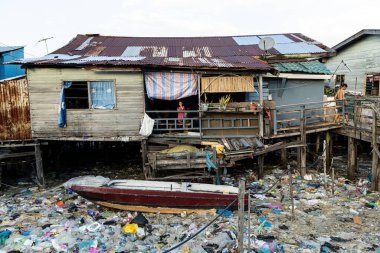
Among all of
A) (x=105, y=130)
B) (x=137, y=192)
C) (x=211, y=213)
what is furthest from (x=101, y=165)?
(x=211, y=213)

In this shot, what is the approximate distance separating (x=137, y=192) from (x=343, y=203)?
732 cm

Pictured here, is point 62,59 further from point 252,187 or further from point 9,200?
point 252,187

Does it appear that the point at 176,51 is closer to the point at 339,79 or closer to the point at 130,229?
the point at 130,229

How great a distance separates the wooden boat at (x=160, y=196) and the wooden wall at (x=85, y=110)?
2.65 meters

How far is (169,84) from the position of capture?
12.5m

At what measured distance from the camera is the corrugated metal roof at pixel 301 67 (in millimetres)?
13552

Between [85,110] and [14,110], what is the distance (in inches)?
116

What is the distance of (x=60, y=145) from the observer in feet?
53.5

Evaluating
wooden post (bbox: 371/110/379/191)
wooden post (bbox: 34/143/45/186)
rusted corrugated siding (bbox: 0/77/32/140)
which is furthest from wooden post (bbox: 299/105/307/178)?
rusted corrugated siding (bbox: 0/77/32/140)

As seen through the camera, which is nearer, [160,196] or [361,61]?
[160,196]

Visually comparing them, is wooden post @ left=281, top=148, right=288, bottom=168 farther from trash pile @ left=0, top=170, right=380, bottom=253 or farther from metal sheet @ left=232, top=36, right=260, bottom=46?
metal sheet @ left=232, top=36, right=260, bottom=46

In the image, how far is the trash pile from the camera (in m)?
8.60

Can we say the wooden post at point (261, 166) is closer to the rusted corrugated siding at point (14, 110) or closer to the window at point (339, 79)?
the rusted corrugated siding at point (14, 110)

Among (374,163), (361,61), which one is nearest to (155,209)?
(374,163)
